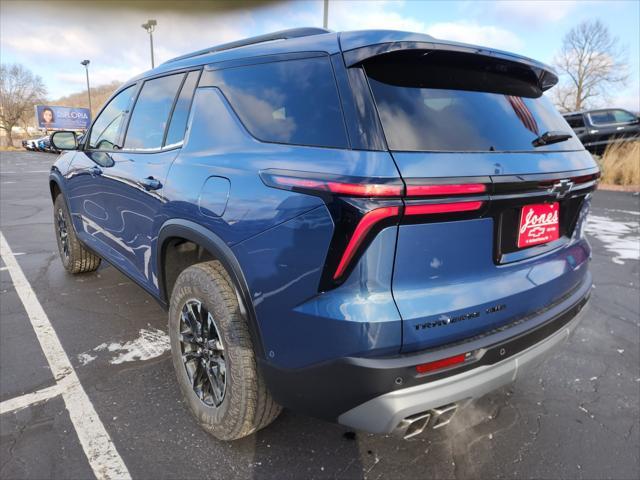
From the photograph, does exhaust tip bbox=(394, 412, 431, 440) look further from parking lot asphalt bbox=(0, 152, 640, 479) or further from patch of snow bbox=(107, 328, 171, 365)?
patch of snow bbox=(107, 328, 171, 365)

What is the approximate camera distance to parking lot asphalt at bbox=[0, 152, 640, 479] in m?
1.97

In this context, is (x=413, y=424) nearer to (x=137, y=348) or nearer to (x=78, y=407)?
(x=78, y=407)

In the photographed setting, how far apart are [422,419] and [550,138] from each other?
1.37 m

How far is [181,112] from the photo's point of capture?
2396mm

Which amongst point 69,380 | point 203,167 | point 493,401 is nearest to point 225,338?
point 203,167

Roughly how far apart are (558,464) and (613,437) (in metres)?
0.43

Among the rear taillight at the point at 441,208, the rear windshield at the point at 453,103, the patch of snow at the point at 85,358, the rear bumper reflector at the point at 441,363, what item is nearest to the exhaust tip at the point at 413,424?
the rear bumper reflector at the point at 441,363

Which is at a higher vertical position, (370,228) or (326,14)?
(326,14)

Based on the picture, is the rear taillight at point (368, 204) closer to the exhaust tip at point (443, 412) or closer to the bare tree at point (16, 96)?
the exhaust tip at point (443, 412)

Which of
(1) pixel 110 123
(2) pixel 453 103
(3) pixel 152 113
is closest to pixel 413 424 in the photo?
(2) pixel 453 103

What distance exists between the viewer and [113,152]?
10.1 feet

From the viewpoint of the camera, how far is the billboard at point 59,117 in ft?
156

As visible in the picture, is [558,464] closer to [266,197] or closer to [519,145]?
[519,145]

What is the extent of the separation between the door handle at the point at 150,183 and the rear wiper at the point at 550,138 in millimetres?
1902
